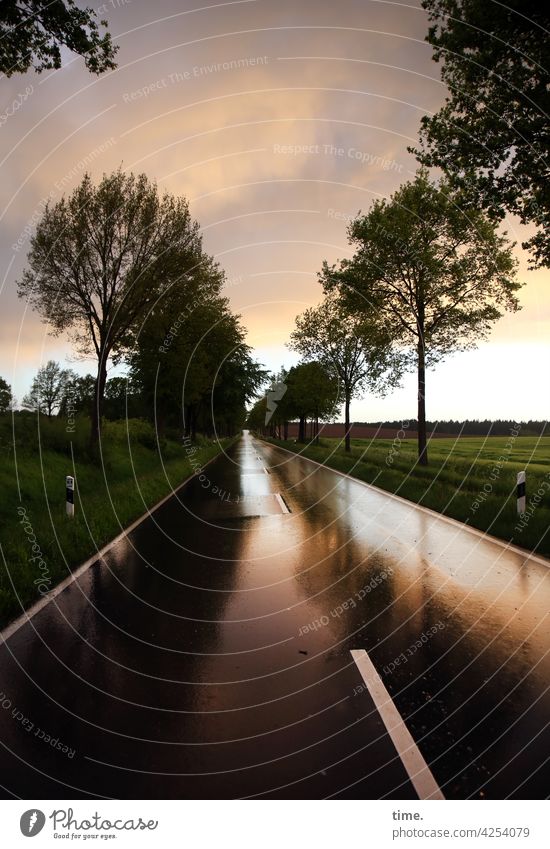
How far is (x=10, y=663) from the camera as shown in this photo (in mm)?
4297

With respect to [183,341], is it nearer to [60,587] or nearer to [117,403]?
[60,587]

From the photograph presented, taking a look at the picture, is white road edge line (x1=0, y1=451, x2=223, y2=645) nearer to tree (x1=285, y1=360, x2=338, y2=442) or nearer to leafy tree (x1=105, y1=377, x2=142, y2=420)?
tree (x1=285, y1=360, x2=338, y2=442)

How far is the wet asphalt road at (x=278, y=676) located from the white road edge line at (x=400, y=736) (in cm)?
6

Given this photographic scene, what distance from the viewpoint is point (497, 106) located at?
404 inches

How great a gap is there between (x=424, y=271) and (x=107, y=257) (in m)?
13.3

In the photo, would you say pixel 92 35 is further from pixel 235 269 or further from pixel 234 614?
pixel 235 269

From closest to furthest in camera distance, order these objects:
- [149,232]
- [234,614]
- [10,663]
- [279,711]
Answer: [279,711] → [10,663] → [234,614] → [149,232]

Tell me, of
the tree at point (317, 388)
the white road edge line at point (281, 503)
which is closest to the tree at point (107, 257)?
the white road edge line at point (281, 503)

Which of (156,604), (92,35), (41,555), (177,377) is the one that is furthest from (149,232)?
(156,604)

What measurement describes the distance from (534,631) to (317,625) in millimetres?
2235

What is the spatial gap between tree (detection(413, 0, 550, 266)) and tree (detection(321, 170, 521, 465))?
884cm

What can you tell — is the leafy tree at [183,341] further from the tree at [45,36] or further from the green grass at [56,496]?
the tree at [45,36]

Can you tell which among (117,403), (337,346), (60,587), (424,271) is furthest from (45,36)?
(117,403)

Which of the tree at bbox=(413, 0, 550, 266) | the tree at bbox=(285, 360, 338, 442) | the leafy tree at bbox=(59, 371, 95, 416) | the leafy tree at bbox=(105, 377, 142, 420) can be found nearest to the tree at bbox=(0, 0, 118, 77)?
the tree at bbox=(413, 0, 550, 266)
